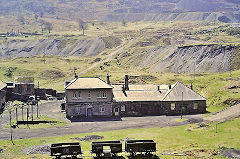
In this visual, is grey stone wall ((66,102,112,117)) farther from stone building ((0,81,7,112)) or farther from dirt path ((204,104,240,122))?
dirt path ((204,104,240,122))

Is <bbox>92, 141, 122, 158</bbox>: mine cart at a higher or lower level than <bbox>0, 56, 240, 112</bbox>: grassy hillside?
lower

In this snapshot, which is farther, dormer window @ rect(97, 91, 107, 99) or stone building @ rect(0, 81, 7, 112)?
stone building @ rect(0, 81, 7, 112)

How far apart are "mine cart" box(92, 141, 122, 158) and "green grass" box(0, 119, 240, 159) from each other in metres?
2.38

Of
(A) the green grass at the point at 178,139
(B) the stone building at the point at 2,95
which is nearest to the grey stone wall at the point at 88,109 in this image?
(A) the green grass at the point at 178,139

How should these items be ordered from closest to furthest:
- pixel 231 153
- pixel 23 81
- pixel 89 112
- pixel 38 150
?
pixel 231 153
pixel 38 150
pixel 89 112
pixel 23 81

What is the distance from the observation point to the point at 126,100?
69.0 m

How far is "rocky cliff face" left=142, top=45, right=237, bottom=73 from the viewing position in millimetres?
114562

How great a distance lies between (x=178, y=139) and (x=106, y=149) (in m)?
13.1

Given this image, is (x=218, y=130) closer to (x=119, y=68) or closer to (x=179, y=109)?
(x=179, y=109)

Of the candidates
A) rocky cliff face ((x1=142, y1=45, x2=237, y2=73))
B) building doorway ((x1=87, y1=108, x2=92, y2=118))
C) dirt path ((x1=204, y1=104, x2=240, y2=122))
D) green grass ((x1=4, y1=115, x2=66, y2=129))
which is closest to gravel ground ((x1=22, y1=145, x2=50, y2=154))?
green grass ((x1=4, y1=115, x2=66, y2=129))

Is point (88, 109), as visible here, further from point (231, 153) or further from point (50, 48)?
point (50, 48)

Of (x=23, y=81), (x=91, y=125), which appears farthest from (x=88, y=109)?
(x=23, y=81)

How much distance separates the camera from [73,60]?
151 m

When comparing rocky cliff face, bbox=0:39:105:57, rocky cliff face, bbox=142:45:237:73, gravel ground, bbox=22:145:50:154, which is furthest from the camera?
rocky cliff face, bbox=0:39:105:57
